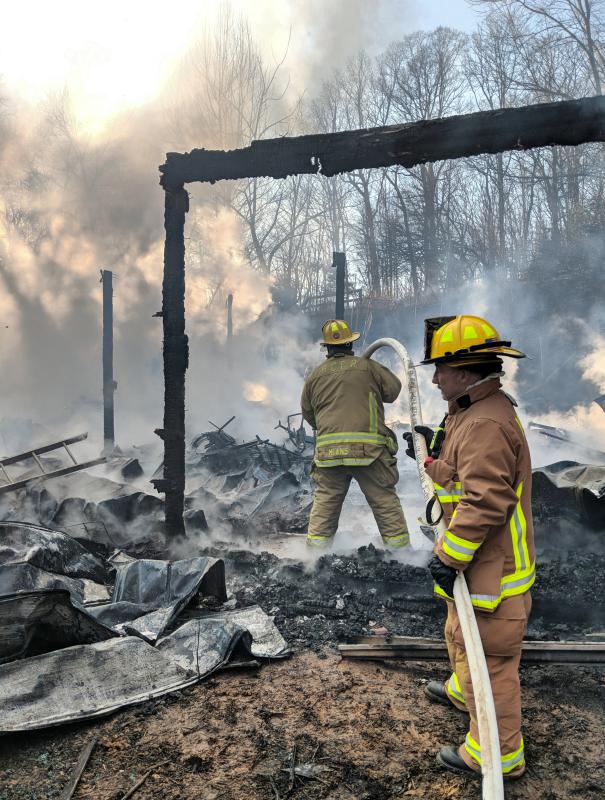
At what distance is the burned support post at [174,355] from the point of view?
570cm

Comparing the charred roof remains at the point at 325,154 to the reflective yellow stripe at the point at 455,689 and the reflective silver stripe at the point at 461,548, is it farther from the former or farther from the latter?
the reflective silver stripe at the point at 461,548

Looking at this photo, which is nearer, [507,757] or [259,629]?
[507,757]

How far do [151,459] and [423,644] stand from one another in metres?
8.70

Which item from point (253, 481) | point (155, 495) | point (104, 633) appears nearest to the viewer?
point (104, 633)

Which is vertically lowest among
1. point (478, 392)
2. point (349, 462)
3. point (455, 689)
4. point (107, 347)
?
point (455, 689)

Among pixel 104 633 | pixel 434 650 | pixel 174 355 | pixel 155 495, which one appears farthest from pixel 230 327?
pixel 434 650

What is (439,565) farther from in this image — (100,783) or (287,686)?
(100,783)

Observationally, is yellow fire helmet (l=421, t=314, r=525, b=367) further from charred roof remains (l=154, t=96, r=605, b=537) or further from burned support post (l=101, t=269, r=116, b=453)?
burned support post (l=101, t=269, r=116, b=453)

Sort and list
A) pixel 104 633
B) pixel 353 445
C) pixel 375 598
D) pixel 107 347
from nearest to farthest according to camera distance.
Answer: pixel 104 633, pixel 375 598, pixel 353 445, pixel 107 347

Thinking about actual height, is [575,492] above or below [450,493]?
below

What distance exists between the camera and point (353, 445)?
5.21m

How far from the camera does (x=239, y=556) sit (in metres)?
5.55

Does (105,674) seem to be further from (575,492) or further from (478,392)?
(575,492)

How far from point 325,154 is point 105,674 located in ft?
14.4
